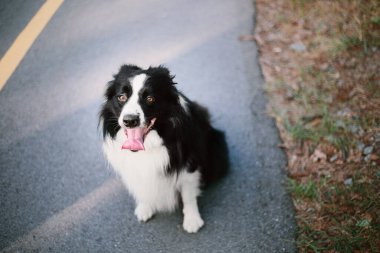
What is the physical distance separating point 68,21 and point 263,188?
3.45 m

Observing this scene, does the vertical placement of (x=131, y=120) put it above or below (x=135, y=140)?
above

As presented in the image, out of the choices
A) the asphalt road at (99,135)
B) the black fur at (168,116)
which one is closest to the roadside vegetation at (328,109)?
the asphalt road at (99,135)

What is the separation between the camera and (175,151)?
2.80 metres

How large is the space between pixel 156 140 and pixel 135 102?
34cm

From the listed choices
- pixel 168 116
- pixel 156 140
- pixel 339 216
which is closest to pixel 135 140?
pixel 156 140

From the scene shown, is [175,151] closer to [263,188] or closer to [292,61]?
[263,188]

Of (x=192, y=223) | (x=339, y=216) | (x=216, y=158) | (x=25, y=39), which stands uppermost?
(x=25, y=39)

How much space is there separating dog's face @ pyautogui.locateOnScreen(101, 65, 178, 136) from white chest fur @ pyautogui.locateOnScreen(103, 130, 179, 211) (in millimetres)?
169

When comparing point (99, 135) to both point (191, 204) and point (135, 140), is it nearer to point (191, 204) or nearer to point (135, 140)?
point (135, 140)

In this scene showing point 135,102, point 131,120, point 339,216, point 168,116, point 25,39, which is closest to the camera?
point 131,120

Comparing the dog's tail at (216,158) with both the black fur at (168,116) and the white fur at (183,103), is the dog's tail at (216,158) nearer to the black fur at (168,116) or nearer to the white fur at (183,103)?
the black fur at (168,116)

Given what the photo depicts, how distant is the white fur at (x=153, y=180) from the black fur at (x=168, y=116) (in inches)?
2.8

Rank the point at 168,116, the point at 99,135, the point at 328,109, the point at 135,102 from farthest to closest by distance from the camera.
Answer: the point at 328,109
the point at 99,135
the point at 168,116
the point at 135,102

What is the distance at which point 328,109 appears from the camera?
12.9ft
